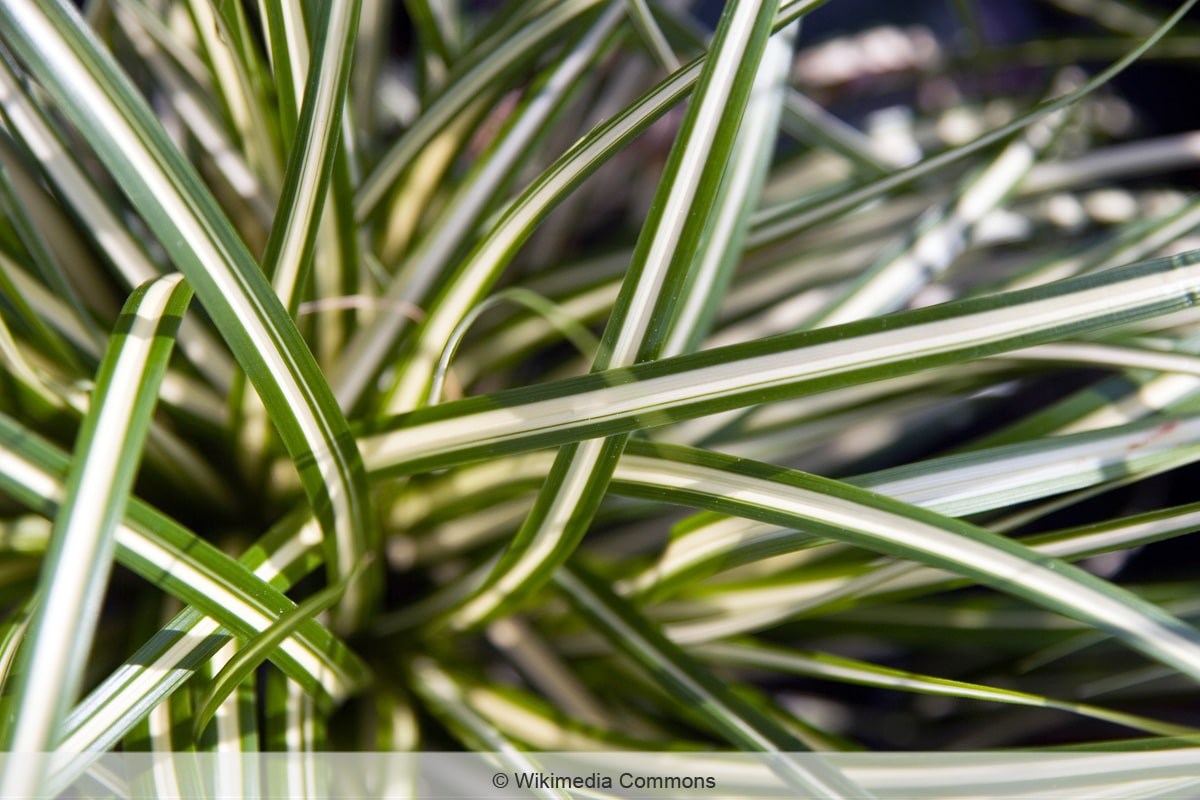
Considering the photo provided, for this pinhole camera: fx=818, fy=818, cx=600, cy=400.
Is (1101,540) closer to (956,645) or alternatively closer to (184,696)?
(956,645)

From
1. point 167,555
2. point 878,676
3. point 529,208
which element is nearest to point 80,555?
point 167,555

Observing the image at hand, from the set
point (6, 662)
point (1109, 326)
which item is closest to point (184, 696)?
point (6, 662)

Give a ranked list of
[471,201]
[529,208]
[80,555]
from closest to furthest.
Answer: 1. [80,555]
2. [529,208]
3. [471,201]

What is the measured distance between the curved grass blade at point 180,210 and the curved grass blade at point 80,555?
0.03 metres

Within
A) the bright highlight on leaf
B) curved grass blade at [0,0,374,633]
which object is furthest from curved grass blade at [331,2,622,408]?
curved grass blade at [0,0,374,633]

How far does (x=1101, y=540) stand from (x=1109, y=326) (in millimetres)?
124

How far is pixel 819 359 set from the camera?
26 centimetres

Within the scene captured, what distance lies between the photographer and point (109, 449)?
0.22m

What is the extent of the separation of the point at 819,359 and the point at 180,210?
0.20 m

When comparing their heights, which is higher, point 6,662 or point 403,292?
point 403,292

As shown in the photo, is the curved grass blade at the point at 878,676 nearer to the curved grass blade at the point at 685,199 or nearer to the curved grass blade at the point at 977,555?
the curved grass blade at the point at 977,555

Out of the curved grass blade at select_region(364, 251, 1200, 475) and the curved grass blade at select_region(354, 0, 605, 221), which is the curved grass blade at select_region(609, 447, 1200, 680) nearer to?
the curved grass blade at select_region(364, 251, 1200, 475)

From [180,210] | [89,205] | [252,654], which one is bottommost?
[252,654]

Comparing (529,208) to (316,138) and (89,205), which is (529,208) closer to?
(316,138)
